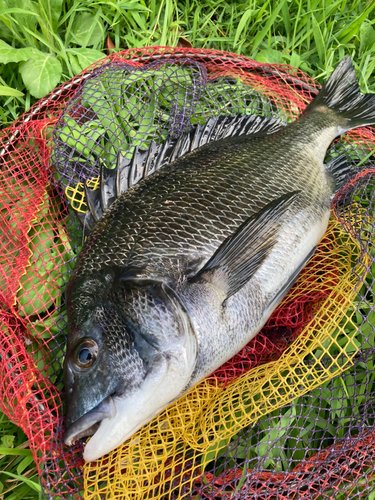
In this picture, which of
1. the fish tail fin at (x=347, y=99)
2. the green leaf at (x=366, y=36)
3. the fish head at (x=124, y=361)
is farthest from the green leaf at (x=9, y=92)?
the green leaf at (x=366, y=36)

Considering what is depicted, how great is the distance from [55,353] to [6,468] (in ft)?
2.09

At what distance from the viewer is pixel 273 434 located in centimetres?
203

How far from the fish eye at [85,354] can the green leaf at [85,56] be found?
2.10 m

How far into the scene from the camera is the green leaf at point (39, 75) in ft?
8.39

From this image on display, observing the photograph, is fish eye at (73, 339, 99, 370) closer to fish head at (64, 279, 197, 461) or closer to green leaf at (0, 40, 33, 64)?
fish head at (64, 279, 197, 461)

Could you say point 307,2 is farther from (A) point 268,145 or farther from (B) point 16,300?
(B) point 16,300

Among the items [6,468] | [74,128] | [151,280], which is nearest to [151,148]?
[74,128]

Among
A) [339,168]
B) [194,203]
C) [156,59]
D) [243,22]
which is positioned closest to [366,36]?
[243,22]

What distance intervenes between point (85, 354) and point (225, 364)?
983 mm

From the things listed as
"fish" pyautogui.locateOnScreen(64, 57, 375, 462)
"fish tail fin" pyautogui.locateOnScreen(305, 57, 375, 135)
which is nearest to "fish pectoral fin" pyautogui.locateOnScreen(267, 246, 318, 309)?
"fish" pyautogui.locateOnScreen(64, 57, 375, 462)

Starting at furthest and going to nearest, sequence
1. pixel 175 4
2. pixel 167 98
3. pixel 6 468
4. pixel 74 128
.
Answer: pixel 175 4 < pixel 167 98 < pixel 74 128 < pixel 6 468

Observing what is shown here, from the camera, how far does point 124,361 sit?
1.52 meters

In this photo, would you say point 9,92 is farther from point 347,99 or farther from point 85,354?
point 347,99

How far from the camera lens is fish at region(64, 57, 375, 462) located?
152 centimetres
